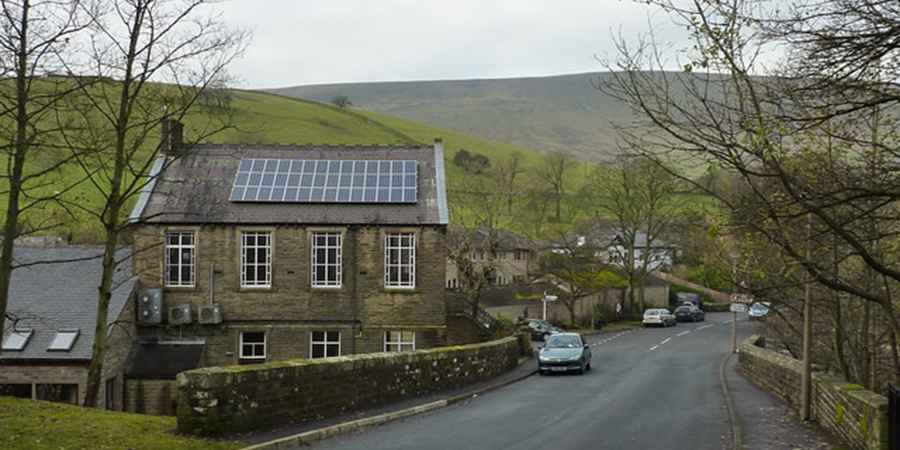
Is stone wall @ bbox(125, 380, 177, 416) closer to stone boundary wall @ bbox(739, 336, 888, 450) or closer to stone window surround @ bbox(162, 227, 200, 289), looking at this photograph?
stone window surround @ bbox(162, 227, 200, 289)

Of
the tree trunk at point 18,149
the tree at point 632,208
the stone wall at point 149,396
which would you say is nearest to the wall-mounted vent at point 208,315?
the stone wall at point 149,396

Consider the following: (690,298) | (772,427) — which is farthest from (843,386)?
(690,298)

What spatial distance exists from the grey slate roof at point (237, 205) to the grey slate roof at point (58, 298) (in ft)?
9.00

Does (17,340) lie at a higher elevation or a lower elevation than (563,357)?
higher

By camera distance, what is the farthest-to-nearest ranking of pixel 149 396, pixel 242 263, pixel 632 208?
pixel 632 208 < pixel 242 263 < pixel 149 396

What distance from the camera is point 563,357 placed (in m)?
33.6

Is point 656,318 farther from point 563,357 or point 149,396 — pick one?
point 149,396

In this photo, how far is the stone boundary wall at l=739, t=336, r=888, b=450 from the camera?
521 inches

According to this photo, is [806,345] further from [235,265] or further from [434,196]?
[235,265]

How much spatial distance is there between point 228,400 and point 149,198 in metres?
21.6

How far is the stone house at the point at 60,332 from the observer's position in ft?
93.8

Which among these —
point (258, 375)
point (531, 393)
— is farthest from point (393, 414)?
point (531, 393)

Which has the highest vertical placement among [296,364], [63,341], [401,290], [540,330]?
[401,290]

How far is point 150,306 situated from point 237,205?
15.5 ft
